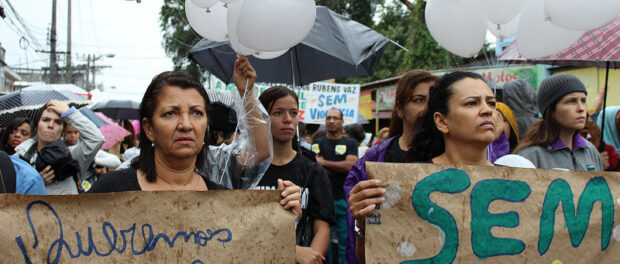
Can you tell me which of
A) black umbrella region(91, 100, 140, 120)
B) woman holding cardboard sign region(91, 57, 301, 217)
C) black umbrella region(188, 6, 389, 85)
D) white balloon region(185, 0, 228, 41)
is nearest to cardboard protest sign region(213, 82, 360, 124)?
black umbrella region(91, 100, 140, 120)

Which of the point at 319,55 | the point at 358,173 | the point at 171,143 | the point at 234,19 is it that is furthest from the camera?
the point at 319,55

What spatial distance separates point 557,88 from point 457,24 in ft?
2.48

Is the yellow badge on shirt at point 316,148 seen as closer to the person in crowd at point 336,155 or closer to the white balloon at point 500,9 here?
the person in crowd at point 336,155

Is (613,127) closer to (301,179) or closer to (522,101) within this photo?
(522,101)

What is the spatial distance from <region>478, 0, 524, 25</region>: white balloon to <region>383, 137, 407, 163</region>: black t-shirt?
0.98 meters

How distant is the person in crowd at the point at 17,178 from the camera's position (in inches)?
80.1

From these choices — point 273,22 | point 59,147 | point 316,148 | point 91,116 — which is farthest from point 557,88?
point 91,116

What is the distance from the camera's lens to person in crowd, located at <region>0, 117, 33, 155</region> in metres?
4.48

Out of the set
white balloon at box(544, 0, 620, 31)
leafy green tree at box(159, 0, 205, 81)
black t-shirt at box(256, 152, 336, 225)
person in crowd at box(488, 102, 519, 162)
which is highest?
leafy green tree at box(159, 0, 205, 81)

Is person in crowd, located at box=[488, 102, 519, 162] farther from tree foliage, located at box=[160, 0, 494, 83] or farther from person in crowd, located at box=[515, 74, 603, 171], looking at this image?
tree foliage, located at box=[160, 0, 494, 83]

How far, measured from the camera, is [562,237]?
1787 millimetres

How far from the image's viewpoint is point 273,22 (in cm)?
231

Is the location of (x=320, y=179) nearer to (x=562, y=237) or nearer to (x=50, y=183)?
(x=562, y=237)

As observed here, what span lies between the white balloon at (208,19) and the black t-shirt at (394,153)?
53.4 inches
